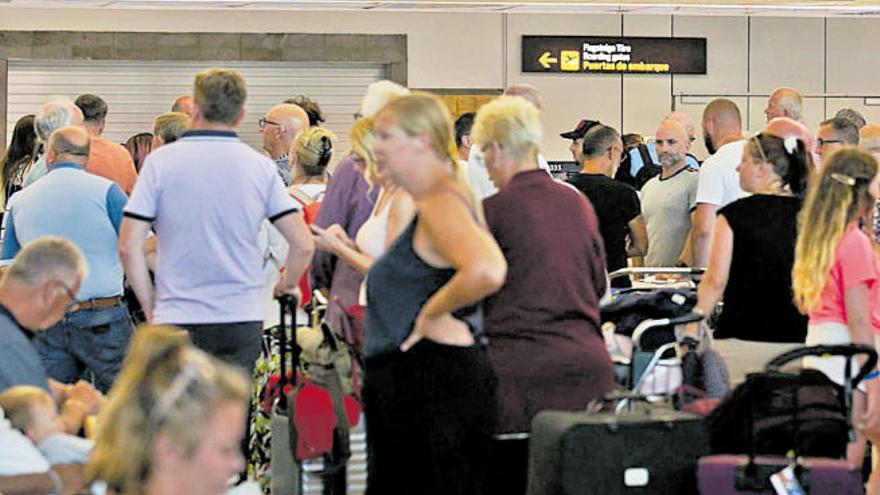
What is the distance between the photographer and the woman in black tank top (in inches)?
192

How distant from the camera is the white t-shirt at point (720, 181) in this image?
8172 mm

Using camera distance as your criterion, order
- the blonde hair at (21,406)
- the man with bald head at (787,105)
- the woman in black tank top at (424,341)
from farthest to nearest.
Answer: the man with bald head at (787,105), the woman in black tank top at (424,341), the blonde hair at (21,406)

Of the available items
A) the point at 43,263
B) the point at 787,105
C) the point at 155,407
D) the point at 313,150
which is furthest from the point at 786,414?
the point at 787,105

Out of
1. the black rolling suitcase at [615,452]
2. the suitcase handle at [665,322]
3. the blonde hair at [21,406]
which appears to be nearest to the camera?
the blonde hair at [21,406]

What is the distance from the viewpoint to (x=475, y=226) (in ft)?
15.8

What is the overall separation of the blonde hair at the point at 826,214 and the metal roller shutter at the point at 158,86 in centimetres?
979

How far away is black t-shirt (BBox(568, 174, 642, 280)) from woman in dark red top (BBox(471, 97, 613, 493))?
2926 mm

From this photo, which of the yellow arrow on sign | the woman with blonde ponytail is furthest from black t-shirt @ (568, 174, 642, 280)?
the yellow arrow on sign

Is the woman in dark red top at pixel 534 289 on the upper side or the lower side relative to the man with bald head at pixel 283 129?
lower

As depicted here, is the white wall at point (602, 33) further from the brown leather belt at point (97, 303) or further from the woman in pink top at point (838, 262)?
the woman in pink top at point (838, 262)

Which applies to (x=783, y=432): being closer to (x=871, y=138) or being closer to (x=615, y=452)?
(x=615, y=452)

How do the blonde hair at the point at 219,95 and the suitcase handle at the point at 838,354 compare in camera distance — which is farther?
the blonde hair at the point at 219,95

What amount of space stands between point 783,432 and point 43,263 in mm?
2337

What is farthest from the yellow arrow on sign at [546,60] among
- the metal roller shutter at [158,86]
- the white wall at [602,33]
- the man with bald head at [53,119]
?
the man with bald head at [53,119]
